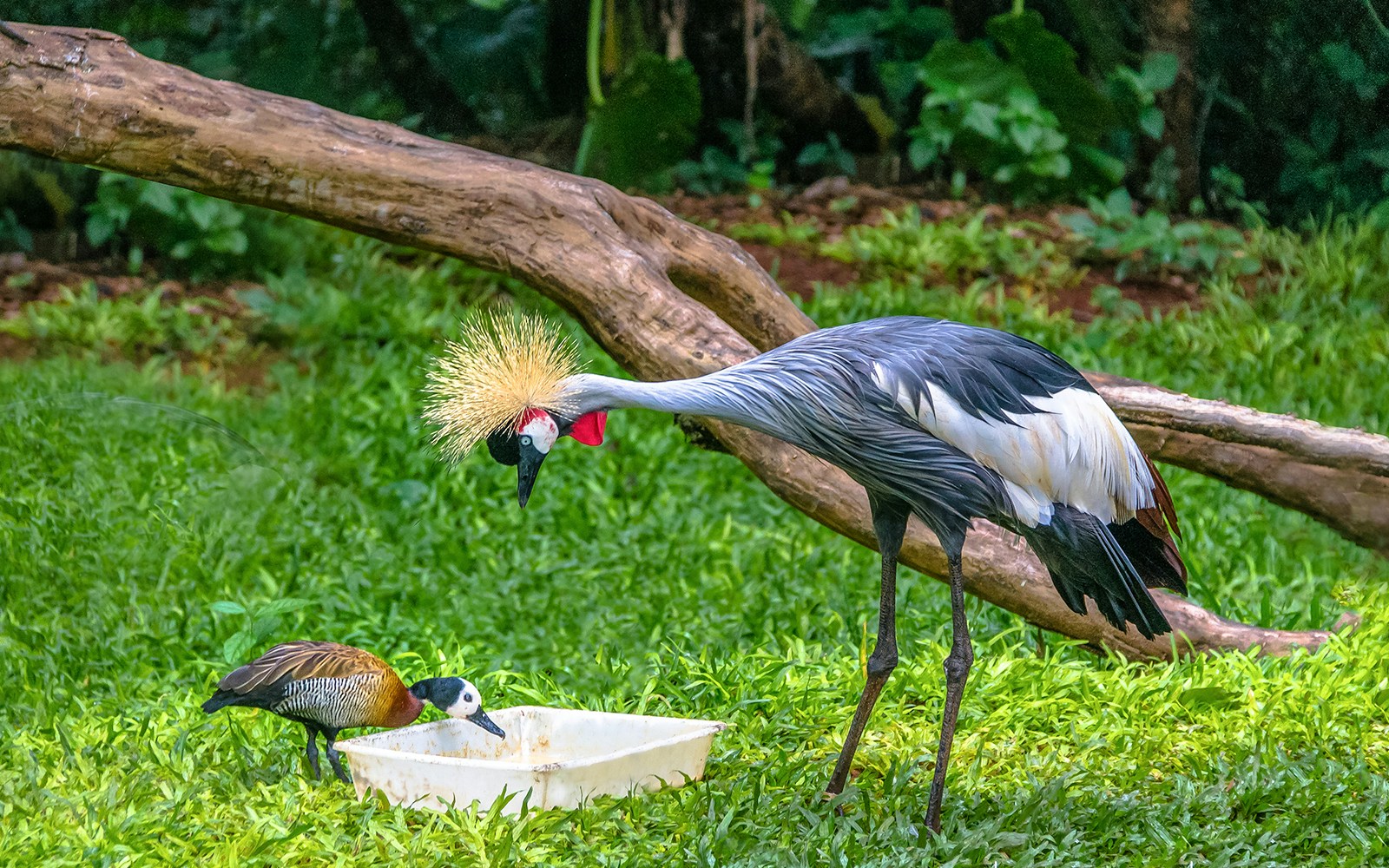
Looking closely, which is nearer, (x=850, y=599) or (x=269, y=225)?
(x=850, y=599)

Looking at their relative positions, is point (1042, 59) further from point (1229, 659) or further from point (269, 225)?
point (1229, 659)

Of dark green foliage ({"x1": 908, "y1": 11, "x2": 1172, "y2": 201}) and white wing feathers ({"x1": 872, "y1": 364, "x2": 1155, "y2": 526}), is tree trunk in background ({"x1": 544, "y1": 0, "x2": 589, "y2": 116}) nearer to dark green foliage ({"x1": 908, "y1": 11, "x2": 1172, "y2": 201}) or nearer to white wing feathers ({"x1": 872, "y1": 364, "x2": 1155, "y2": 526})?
Result: dark green foliage ({"x1": 908, "y1": 11, "x2": 1172, "y2": 201})

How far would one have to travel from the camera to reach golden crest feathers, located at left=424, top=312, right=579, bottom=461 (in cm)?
262

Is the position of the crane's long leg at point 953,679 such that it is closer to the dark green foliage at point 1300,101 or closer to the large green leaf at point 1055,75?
the dark green foliage at point 1300,101

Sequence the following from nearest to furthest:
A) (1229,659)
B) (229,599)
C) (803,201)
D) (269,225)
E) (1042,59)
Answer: (1229,659) < (229,599) < (269,225) < (1042,59) < (803,201)

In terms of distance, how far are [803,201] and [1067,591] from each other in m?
5.73

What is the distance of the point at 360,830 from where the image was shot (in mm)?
2869

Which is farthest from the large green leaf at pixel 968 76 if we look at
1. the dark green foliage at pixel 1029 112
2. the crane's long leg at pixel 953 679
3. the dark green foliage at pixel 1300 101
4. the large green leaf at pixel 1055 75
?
the crane's long leg at pixel 953 679

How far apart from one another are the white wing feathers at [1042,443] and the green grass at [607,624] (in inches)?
23.1

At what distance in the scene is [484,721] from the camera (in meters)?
3.18

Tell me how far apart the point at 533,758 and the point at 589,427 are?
0.97 meters

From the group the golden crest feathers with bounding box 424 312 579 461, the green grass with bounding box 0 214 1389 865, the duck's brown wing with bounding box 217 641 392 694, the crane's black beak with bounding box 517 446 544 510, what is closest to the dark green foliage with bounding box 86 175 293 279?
the green grass with bounding box 0 214 1389 865

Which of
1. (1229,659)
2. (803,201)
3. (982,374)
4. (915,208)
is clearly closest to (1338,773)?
(1229,659)

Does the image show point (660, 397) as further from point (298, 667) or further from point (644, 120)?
point (644, 120)
